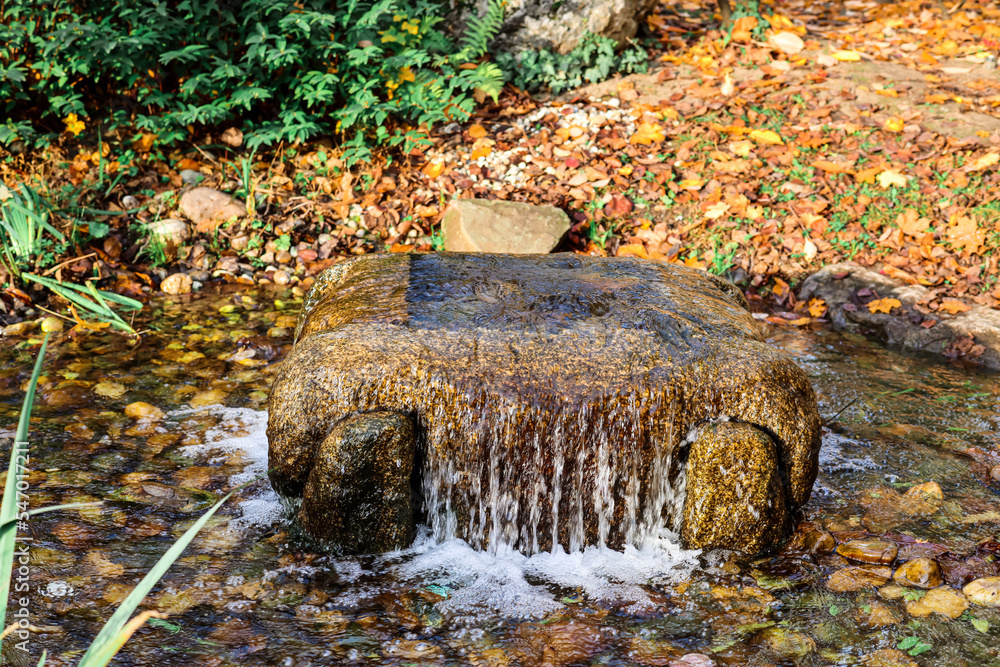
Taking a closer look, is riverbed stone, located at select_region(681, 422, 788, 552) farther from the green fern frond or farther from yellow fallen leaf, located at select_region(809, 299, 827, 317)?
the green fern frond

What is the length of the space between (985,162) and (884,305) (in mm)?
1593

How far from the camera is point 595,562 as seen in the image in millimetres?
2871

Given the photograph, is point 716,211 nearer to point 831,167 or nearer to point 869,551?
point 831,167

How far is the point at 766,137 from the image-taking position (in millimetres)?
6137

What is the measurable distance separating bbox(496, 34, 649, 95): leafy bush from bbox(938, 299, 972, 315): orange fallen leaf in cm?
342

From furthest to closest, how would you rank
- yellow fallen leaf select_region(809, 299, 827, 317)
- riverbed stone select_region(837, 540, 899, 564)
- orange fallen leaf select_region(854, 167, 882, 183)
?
1. orange fallen leaf select_region(854, 167, 882, 183)
2. yellow fallen leaf select_region(809, 299, 827, 317)
3. riverbed stone select_region(837, 540, 899, 564)

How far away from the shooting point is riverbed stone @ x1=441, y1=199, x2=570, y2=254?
5.20 m

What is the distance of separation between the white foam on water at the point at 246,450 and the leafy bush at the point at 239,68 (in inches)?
108

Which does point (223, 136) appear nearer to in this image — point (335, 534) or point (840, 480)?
point (335, 534)

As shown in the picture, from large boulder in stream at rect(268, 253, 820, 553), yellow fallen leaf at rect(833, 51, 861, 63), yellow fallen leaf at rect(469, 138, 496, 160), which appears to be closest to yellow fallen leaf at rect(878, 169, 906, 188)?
yellow fallen leaf at rect(833, 51, 861, 63)

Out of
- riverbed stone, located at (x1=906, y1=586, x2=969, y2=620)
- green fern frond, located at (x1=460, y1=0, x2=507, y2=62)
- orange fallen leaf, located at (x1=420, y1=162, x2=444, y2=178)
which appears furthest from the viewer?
green fern frond, located at (x1=460, y1=0, x2=507, y2=62)

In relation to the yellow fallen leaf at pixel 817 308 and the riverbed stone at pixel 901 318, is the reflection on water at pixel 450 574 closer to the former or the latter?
the riverbed stone at pixel 901 318

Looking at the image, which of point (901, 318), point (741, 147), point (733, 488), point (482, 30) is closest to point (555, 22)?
point (482, 30)

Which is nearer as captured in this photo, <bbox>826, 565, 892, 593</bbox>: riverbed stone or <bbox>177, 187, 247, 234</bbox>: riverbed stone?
<bbox>826, 565, 892, 593</bbox>: riverbed stone
